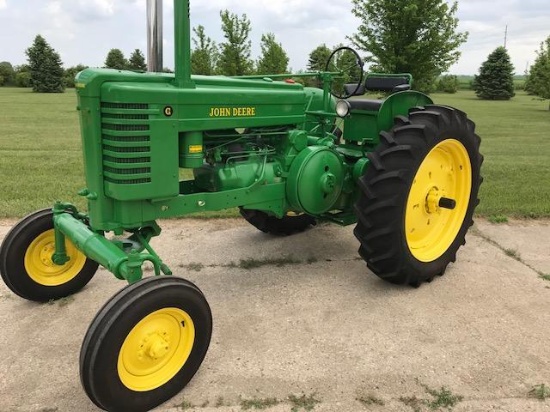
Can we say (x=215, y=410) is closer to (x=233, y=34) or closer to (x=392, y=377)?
(x=392, y=377)

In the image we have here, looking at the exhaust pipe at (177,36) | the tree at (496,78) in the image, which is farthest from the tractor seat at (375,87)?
the tree at (496,78)

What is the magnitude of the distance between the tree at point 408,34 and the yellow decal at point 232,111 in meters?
13.1

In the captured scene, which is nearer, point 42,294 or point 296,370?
point 296,370

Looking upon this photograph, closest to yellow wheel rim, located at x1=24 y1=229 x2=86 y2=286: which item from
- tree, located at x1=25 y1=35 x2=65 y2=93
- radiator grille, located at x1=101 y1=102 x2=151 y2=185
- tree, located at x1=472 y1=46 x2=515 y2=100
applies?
radiator grille, located at x1=101 y1=102 x2=151 y2=185

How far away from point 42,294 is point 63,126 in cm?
1265

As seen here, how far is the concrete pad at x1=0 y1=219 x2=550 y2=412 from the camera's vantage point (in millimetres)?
2689

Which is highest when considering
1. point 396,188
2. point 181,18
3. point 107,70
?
point 181,18

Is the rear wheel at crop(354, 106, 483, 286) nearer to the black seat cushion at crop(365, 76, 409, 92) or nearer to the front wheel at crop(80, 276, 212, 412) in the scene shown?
the black seat cushion at crop(365, 76, 409, 92)

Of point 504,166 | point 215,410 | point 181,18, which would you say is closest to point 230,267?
point 215,410

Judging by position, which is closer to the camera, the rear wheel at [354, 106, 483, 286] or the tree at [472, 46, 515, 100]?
the rear wheel at [354, 106, 483, 286]

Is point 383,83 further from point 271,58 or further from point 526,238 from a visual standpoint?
point 271,58

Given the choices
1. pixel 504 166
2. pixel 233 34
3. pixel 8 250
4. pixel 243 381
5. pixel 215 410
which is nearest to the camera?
pixel 215 410

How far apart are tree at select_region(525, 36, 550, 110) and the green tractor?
2325cm

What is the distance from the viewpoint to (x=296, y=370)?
2.88 metres
